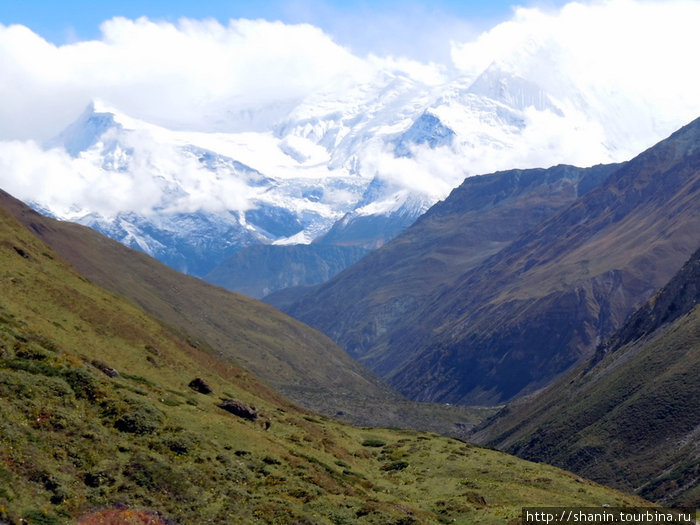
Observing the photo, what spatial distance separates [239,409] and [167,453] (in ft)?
65.3

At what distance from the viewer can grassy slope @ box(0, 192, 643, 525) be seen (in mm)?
41312

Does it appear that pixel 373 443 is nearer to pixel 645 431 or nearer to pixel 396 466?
pixel 396 466

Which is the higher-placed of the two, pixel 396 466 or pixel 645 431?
pixel 645 431

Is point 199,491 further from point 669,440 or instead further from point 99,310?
point 669,440

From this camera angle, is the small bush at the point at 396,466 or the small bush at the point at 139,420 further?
the small bush at the point at 396,466

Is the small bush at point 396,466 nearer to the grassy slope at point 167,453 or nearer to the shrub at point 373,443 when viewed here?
the grassy slope at point 167,453

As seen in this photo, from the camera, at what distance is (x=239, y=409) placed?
222 feet

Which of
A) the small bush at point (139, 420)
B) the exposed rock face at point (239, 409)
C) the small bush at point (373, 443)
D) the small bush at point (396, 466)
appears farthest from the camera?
the small bush at point (373, 443)

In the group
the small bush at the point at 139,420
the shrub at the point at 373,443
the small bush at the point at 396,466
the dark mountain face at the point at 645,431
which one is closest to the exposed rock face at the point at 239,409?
the small bush at the point at 396,466

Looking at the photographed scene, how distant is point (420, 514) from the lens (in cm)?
5222

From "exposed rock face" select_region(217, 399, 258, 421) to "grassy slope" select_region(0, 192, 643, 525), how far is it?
1.62 meters

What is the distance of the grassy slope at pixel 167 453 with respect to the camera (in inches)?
1626

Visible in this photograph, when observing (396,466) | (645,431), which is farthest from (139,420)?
(645,431)

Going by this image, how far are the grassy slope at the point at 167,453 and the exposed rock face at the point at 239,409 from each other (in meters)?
1.62
